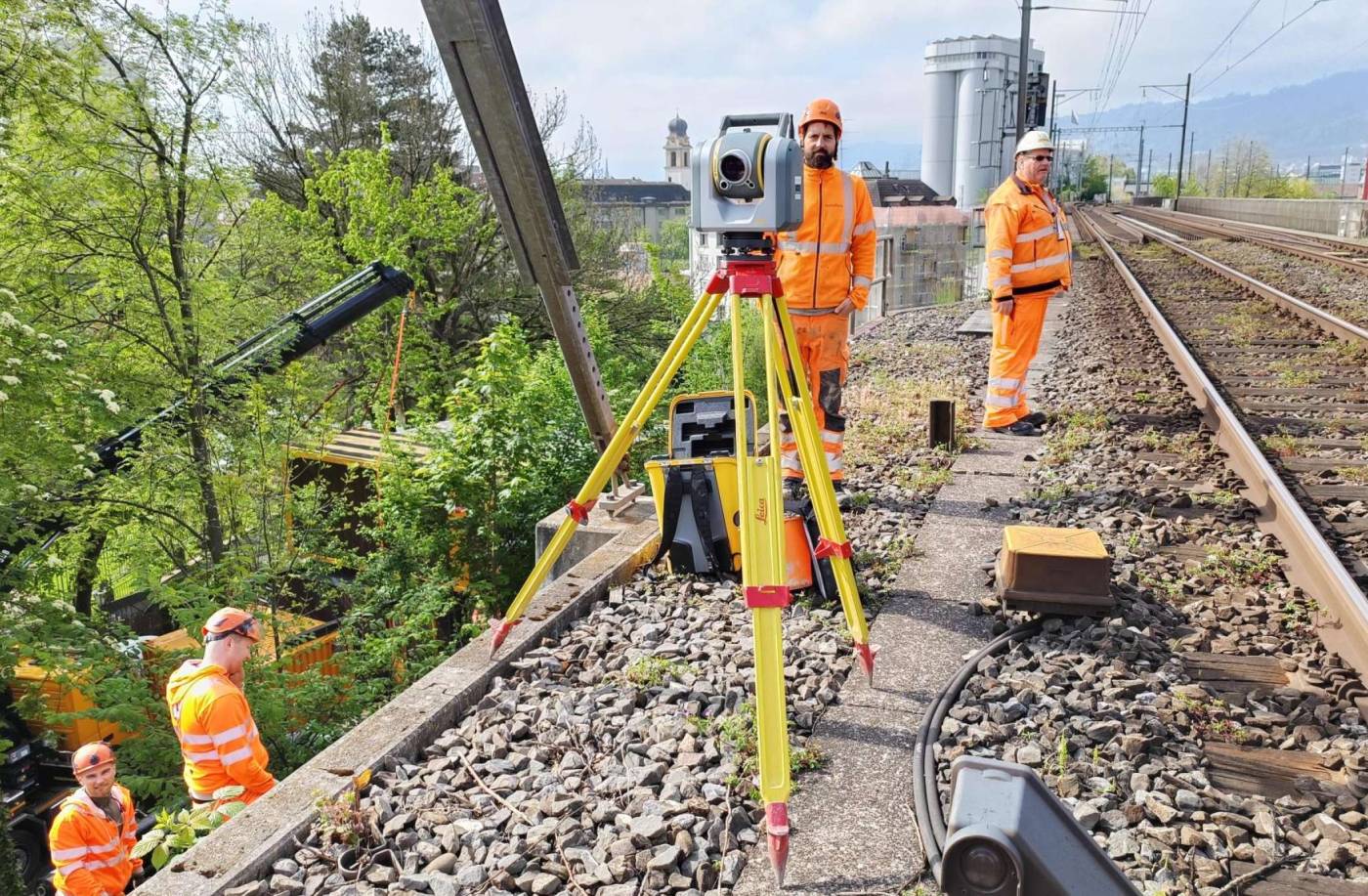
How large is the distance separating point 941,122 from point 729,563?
10803 cm

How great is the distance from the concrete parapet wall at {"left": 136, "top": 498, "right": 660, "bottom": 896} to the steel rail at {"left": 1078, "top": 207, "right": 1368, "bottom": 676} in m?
3.29

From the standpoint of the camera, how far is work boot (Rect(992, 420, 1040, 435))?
7250mm

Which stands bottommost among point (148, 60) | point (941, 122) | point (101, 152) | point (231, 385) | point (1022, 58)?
point (231, 385)

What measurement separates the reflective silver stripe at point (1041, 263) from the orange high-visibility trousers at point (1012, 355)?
211 mm

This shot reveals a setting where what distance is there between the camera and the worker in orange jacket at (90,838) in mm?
3994

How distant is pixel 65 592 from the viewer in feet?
23.6

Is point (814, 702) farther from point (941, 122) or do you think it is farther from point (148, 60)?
point (941, 122)

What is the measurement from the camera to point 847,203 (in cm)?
529

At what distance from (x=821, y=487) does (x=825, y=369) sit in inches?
86.6

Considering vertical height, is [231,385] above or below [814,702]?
above

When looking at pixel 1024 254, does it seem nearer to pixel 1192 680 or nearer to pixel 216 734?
pixel 1192 680

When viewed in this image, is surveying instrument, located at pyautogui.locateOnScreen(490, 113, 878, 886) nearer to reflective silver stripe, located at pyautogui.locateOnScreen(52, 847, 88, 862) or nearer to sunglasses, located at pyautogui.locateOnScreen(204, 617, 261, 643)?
sunglasses, located at pyautogui.locateOnScreen(204, 617, 261, 643)

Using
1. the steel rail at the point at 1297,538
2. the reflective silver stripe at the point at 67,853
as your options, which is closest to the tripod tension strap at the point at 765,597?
the steel rail at the point at 1297,538

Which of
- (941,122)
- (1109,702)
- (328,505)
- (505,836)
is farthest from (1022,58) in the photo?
(941,122)
